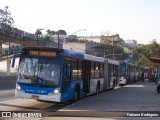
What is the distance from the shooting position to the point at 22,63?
16594 mm

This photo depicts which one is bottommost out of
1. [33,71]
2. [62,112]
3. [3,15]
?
[62,112]

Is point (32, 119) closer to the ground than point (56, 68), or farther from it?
closer to the ground

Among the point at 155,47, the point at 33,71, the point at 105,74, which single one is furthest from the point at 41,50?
the point at 155,47

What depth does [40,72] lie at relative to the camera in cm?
1616

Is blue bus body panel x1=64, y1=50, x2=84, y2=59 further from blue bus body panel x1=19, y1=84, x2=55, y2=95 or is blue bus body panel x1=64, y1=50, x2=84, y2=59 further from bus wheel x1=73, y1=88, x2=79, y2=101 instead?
blue bus body panel x1=19, y1=84, x2=55, y2=95

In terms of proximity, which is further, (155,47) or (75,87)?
(155,47)

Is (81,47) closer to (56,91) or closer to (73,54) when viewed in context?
(73,54)

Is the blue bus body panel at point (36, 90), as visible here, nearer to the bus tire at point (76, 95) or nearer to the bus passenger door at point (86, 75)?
the bus tire at point (76, 95)

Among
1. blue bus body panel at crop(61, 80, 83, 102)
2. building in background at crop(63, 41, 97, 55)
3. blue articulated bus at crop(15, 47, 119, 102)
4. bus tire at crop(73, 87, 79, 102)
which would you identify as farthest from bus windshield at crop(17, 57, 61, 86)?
building in background at crop(63, 41, 97, 55)

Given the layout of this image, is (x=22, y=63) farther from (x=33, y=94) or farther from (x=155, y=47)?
(x=155, y=47)

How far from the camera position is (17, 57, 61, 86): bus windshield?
16047 mm

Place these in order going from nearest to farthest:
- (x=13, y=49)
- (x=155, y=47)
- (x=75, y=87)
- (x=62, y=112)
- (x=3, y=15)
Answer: (x=62, y=112)
(x=75, y=87)
(x=13, y=49)
(x=155, y=47)
(x=3, y=15)

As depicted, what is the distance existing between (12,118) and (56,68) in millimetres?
4327

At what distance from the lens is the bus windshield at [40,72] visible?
16.0 metres
